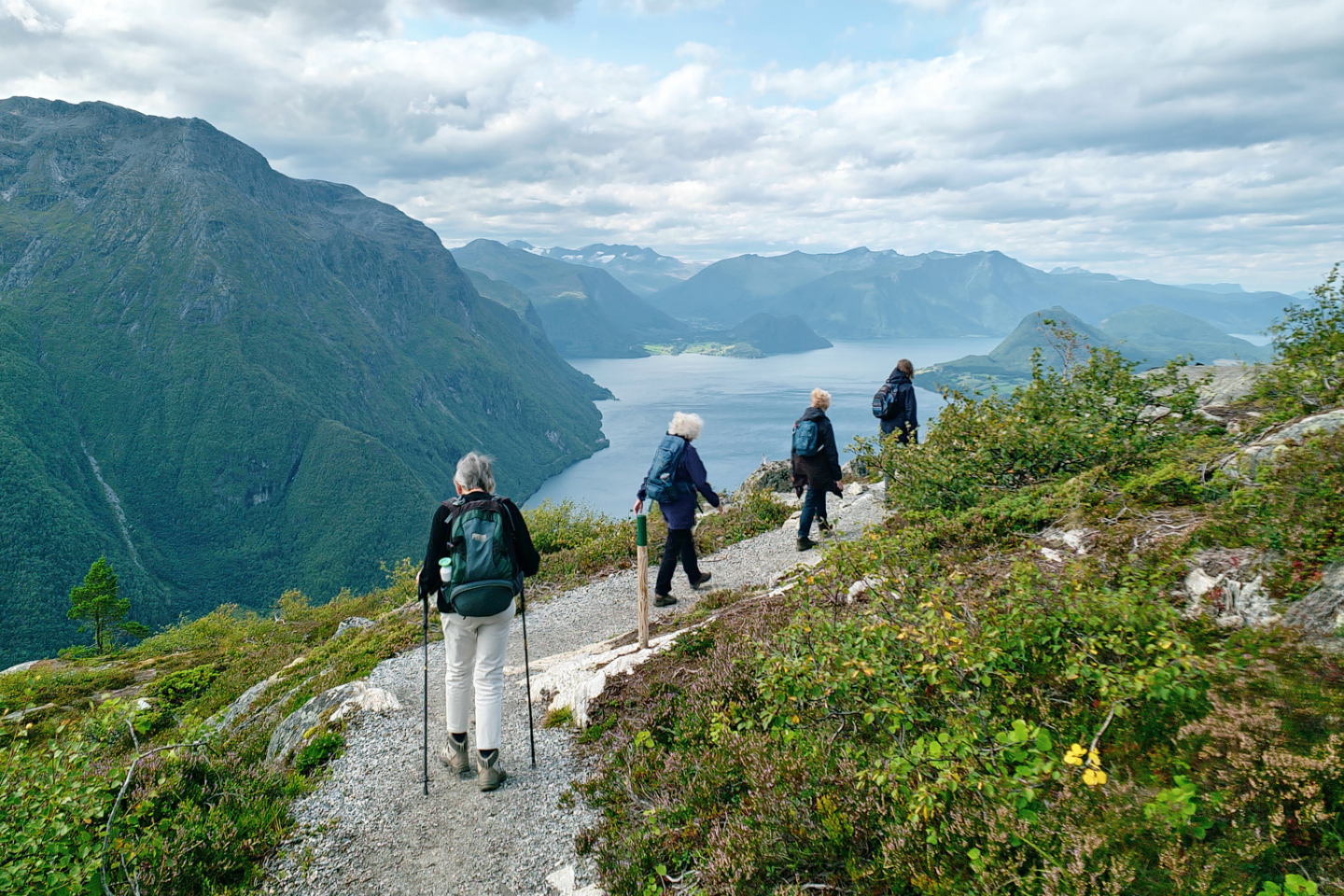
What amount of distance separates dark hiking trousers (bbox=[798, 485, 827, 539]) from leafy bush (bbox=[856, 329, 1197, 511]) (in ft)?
5.32

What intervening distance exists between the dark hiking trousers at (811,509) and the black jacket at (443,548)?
6.72 metres

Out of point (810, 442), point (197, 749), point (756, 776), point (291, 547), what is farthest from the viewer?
point (291, 547)

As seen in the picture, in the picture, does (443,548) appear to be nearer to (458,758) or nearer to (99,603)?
(458,758)

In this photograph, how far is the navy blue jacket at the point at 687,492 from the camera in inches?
367

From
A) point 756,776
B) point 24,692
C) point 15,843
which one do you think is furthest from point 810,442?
point 24,692

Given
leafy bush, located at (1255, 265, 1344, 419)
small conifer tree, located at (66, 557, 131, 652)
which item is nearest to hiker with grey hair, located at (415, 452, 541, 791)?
leafy bush, located at (1255, 265, 1344, 419)

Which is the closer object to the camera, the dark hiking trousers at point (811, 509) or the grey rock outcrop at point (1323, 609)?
the grey rock outcrop at point (1323, 609)

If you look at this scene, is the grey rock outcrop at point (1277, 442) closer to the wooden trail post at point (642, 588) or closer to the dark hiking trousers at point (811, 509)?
Answer: the dark hiking trousers at point (811, 509)

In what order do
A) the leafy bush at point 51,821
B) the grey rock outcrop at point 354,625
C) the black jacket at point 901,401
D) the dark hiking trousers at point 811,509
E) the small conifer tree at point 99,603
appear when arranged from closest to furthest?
1. the leafy bush at point 51,821
2. the dark hiking trousers at point 811,509
3. the black jacket at point 901,401
4. the grey rock outcrop at point 354,625
5. the small conifer tree at point 99,603

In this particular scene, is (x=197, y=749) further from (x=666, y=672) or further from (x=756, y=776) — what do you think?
(x=756, y=776)

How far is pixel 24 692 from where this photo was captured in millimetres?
15297

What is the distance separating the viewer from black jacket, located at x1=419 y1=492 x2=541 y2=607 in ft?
18.5

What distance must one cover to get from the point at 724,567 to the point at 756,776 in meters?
8.56

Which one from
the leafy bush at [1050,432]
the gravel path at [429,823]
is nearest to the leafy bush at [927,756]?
the gravel path at [429,823]
